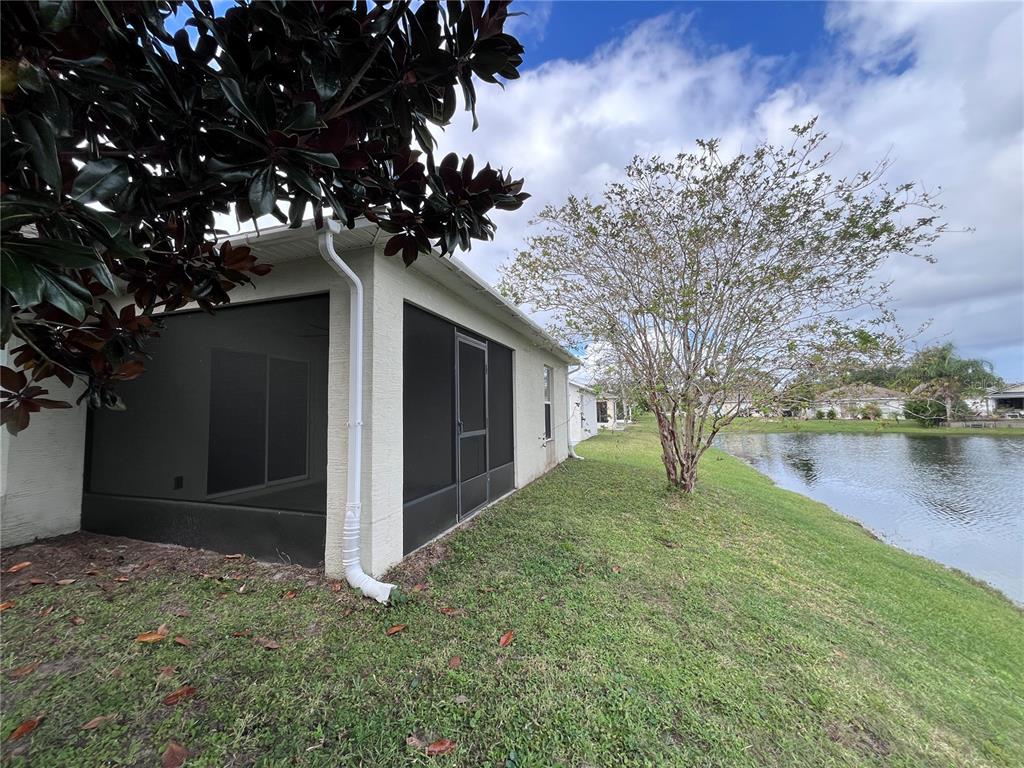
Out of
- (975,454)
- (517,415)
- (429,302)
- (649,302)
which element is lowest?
(975,454)

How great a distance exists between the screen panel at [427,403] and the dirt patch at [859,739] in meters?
3.22

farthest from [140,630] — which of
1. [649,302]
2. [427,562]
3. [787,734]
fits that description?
[649,302]

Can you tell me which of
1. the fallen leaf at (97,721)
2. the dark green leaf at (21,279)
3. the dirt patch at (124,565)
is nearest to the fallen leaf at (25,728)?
the fallen leaf at (97,721)

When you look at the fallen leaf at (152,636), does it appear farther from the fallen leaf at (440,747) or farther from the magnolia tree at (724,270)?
the magnolia tree at (724,270)

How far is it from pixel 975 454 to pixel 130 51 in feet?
93.1

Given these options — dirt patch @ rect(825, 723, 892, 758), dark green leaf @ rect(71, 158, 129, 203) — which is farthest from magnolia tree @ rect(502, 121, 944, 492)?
dark green leaf @ rect(71, 158, 129, 203)

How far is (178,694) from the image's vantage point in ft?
6.48

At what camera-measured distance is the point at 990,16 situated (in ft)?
11.3

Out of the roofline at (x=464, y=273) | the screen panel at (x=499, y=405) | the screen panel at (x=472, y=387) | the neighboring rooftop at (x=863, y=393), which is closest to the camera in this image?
the roofline at (x=464, y=273)

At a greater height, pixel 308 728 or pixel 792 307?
pixel 792 307

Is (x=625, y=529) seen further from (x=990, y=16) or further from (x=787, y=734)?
(x=990, y=16)

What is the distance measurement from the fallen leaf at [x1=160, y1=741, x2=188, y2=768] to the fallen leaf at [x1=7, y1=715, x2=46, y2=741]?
0.65 metres

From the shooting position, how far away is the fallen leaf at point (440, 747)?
174 centimetres

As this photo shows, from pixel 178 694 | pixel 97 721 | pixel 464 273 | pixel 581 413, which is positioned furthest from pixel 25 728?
pixel 581 413
